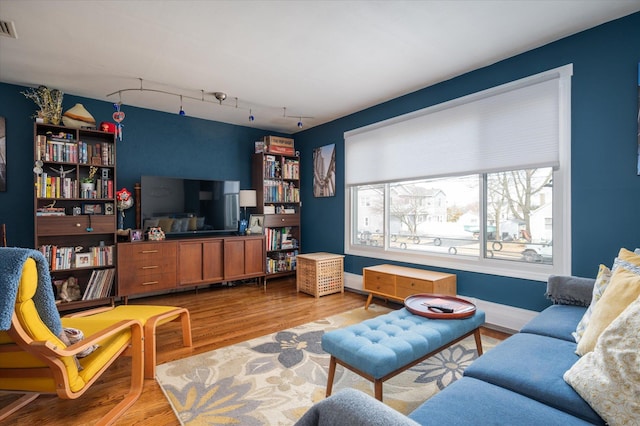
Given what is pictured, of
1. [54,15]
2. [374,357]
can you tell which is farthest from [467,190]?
[54,15]

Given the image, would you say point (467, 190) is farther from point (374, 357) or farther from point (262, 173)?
point (262, 173)

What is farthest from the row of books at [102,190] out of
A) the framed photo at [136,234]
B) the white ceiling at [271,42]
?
the white ceiling at [271,42]

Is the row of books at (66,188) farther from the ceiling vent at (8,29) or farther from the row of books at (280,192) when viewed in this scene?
the row of books at (280,192)

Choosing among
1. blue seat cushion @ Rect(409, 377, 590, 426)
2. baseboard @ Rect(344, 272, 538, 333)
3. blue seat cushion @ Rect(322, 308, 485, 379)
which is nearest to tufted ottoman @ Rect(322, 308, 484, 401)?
blue seat cushion @ Rect(322, 308, 485, 379)

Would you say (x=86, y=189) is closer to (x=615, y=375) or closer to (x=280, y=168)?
(x=280, y=168)

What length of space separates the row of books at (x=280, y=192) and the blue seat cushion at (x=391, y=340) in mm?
3310

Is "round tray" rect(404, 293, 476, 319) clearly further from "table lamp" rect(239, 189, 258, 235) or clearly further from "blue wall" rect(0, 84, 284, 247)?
"blue wall" rect(0, 84, 284, 247)

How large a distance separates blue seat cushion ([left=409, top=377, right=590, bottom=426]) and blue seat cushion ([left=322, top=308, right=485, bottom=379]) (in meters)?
0.40

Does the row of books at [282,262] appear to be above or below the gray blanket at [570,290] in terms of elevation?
below

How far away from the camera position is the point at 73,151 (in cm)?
358

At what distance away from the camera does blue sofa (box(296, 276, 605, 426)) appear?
2.36 ft

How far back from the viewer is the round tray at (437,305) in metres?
2.11

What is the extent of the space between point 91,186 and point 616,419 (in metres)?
4.60

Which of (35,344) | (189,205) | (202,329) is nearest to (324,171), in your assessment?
(189,205)
